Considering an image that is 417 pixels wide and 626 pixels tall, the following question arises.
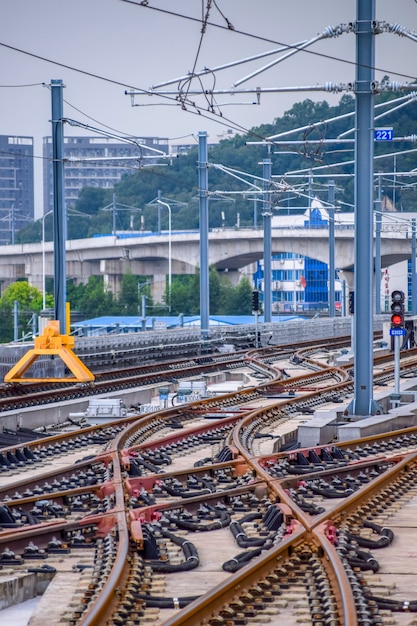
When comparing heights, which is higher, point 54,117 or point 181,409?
point 54,117

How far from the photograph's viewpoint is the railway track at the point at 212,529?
8.41 metres

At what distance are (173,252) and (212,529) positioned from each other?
9905cm

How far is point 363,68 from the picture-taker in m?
20.1

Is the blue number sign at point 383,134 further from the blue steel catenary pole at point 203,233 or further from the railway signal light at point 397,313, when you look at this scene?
the blue steel catenary pole at point 203,233

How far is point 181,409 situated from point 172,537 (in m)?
11.1

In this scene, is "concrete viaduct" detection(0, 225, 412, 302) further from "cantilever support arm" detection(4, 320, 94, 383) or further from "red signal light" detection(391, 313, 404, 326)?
"red signal light" detection(391, 313, 404, 326)

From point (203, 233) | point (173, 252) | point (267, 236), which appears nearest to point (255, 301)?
point (203, 233)

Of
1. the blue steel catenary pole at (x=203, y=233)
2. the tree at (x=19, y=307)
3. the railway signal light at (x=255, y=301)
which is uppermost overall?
the blue steel catenary pole at (x=203, y=233)

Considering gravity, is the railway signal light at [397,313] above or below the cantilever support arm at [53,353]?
above

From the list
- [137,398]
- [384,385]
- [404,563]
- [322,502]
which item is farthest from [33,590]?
[384,385]

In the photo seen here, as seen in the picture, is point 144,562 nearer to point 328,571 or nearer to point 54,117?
point 328,571

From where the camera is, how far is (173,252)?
110m

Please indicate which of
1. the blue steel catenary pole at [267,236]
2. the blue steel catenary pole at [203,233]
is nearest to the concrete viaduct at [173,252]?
the blue steel catenary pole at [267,236]

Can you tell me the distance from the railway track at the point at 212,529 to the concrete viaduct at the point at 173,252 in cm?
7541
